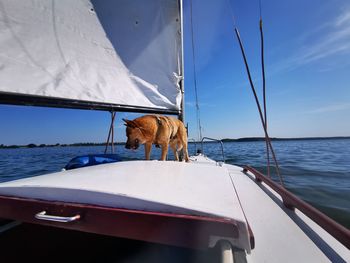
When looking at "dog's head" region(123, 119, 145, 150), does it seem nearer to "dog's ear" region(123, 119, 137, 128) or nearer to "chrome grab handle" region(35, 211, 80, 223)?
"dog's ear" region(123, 119, 137, 128)

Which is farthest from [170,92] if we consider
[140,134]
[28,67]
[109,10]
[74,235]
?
[74,235]

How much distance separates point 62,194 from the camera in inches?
28.3

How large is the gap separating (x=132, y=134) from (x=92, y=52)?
47.2 inches

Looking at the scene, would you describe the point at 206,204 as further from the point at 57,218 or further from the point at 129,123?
the point at 129,123

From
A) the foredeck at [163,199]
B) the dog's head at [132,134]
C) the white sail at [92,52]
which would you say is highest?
the white sail at [92,52]

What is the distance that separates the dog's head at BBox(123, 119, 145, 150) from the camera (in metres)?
2.14

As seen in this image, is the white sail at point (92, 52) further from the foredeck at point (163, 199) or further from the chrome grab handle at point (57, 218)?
the chrome grab handle at point (57, 218)

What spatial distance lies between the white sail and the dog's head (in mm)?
440

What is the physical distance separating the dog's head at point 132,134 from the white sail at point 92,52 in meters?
0.44

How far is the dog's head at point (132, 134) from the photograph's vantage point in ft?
7.01

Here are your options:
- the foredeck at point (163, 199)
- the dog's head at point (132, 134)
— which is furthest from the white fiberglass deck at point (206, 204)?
the dog's head at point (132, 134)

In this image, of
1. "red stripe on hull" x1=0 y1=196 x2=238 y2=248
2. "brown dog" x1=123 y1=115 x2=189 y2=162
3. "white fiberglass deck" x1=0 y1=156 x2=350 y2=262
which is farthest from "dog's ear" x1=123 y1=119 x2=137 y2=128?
"red stripe on hull" x1=0 y1=196 x2=238 y2=248

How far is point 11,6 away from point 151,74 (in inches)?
66.8

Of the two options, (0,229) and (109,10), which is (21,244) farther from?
(109,10)
